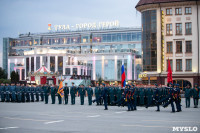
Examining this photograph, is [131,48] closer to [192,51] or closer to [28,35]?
[28,35]

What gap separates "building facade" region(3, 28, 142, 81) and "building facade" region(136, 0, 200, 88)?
121 feet

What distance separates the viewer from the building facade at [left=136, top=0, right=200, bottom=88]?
56.9m

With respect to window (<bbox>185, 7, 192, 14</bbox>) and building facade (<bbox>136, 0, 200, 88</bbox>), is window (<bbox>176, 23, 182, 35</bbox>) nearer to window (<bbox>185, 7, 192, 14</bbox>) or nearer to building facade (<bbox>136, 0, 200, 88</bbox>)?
building facade (<bbox>136, 0, 200, 88</bbox>)

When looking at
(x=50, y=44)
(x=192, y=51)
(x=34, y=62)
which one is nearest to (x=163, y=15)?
(x=192, y=51)

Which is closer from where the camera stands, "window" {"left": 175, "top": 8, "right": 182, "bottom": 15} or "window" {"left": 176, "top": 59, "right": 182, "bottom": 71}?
"window" {"left": 175, "top": 8, "right": 182, "bottom": 15}

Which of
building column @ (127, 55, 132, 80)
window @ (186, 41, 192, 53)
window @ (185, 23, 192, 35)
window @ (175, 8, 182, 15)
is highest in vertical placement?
window @ (175, 8, 182, 15)

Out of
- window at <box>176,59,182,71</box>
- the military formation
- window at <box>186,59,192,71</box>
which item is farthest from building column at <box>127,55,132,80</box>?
the military formation

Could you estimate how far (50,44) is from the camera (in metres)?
111

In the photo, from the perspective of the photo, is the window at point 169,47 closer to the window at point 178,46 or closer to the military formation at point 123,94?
the window at point 178,46

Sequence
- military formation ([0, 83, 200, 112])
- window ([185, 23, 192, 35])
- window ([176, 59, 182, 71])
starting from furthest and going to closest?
window ([176, 59, 182, 71]), window ([185, 23, 192, 35]), military formation ([0, 83, 200, 112])

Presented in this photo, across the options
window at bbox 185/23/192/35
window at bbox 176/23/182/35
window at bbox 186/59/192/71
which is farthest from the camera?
window at bbox 176/23/182/35

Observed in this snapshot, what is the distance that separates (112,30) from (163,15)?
45.8m

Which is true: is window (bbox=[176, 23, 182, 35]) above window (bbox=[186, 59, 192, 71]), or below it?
above

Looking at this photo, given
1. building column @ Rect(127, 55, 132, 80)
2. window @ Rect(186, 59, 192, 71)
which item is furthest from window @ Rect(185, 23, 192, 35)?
building column @ Rect(127, 55, 132, 80)
